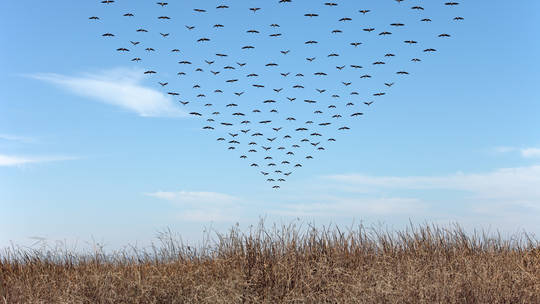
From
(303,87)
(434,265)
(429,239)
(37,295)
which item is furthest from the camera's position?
(429,239)

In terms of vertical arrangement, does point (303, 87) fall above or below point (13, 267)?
above

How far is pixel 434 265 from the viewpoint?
48.7 feet

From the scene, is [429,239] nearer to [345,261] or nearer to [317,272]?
[345,261]

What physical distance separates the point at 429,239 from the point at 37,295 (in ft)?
38.8

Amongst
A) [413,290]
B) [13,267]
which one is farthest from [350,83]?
[13,267]

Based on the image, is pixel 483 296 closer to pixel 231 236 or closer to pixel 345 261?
pixel 345 261

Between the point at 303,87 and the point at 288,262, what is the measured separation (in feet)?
16.9

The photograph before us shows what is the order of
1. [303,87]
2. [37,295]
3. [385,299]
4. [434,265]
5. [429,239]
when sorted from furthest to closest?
[429,239]
[303,87]
[434,265]
[37,295]
[385,299]

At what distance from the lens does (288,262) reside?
14969 millimetres

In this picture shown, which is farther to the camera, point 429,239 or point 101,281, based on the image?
point 429,239

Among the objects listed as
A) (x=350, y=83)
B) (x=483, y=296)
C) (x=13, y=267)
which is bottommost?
(x=483, y=296)

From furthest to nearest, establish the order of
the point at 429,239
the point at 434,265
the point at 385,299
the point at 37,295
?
the point at 429,239 → the point at 434,265 → the point at 37,295 → the point at 385,299

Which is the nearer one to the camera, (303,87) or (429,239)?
(303,87)

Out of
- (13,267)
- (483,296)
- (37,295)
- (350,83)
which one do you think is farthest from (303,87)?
(13,267)
